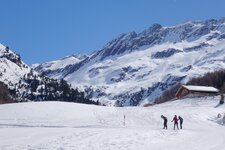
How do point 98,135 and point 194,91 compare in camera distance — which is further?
point 194,91

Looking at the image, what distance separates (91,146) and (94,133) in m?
7.75

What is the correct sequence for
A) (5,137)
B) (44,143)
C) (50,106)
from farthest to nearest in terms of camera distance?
(50,106) → (5,137) → (44,143)

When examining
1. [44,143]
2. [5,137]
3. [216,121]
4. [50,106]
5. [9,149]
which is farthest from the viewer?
[50,106]

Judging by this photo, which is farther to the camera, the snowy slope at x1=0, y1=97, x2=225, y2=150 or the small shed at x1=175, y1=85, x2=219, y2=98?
the small shed at x1=175, y1=85, x2=219, y2=98

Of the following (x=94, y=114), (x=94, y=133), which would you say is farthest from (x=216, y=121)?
(x=94, y=133)

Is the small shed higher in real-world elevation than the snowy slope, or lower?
higher

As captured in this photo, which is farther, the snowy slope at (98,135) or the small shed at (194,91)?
the small shed at (194,91)

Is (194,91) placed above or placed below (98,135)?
above

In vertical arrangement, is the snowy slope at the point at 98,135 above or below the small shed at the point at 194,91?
below

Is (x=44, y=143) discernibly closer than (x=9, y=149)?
No

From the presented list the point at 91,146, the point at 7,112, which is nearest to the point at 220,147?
the point at 91,146

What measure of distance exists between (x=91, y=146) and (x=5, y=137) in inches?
381

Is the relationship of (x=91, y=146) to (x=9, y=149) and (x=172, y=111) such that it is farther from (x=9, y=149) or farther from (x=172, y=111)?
(x=172, y=111)

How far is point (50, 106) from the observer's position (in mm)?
83750
